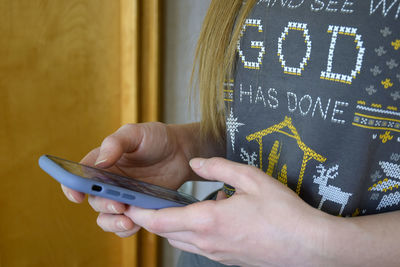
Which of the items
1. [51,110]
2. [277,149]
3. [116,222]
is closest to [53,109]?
[51,110]

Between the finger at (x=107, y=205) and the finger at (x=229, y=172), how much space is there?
0.11m

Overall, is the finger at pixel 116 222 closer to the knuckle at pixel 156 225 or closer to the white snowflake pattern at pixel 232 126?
the knuckle at pixel 156 225

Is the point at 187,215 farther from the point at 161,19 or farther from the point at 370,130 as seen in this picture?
the point at 161,19

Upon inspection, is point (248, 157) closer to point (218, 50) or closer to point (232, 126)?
point (232, 126)

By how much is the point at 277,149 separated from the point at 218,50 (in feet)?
0.61

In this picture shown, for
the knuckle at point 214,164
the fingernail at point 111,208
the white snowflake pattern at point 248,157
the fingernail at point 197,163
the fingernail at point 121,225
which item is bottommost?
the fingernail at point 121,225

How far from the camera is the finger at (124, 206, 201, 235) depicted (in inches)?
17.1

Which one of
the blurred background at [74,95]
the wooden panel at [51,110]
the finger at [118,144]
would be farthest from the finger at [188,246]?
the wooden panel at [51,110]

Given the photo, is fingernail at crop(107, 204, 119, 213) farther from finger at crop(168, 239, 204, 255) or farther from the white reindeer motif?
the white reindeer motif

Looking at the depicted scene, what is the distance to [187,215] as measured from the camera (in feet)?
1.42

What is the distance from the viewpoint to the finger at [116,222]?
0.50 m

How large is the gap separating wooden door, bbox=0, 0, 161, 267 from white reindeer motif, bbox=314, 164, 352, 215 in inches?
27.7

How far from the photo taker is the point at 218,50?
1.94ft

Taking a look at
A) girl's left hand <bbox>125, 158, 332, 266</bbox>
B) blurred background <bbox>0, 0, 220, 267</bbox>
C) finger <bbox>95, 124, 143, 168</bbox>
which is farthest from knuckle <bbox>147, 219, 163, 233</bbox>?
blurred background <bbox>0, 0, 220, 267</bbox>
